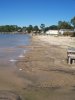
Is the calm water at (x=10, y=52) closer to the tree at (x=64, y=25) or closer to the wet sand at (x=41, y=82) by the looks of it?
the wet sand at (x=41, y=82)

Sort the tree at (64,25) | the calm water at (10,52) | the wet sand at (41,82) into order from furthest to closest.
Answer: the tree at (64,25) → the calm water at (10,52) → the wet sand at (41,82)

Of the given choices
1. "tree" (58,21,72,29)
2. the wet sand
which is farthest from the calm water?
"tree" (58,21,72,29)

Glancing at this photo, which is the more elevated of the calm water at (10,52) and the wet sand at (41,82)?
the wet sand at (41,82)

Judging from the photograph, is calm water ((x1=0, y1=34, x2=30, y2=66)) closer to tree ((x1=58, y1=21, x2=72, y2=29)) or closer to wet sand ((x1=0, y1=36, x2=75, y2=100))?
wet sand ((x1=0, y1=36, x2=75, y2=100))

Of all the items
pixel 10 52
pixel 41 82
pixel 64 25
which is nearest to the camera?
pixel 41 82

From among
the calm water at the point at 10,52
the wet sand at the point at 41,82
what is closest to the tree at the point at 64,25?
the calm water at the point at 10,52

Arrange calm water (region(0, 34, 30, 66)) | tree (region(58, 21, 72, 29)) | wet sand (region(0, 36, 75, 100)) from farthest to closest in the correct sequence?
tree (region(58, 21, 72, 29)), calm water (region(0, 34, 30, 66)), wet sand (region(0, 36, 75, 100))

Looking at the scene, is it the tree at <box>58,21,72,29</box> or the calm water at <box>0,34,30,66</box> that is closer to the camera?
the calm water at <box>0,34,30,66</box>

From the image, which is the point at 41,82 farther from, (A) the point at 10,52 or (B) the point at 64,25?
(B) the point at 64,25

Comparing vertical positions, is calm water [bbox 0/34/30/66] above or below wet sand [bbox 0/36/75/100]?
below

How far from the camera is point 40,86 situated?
414 inches

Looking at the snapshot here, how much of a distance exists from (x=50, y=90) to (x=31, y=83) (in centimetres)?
156

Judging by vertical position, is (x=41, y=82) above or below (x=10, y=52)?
above

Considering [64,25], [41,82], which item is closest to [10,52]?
[41,82]
